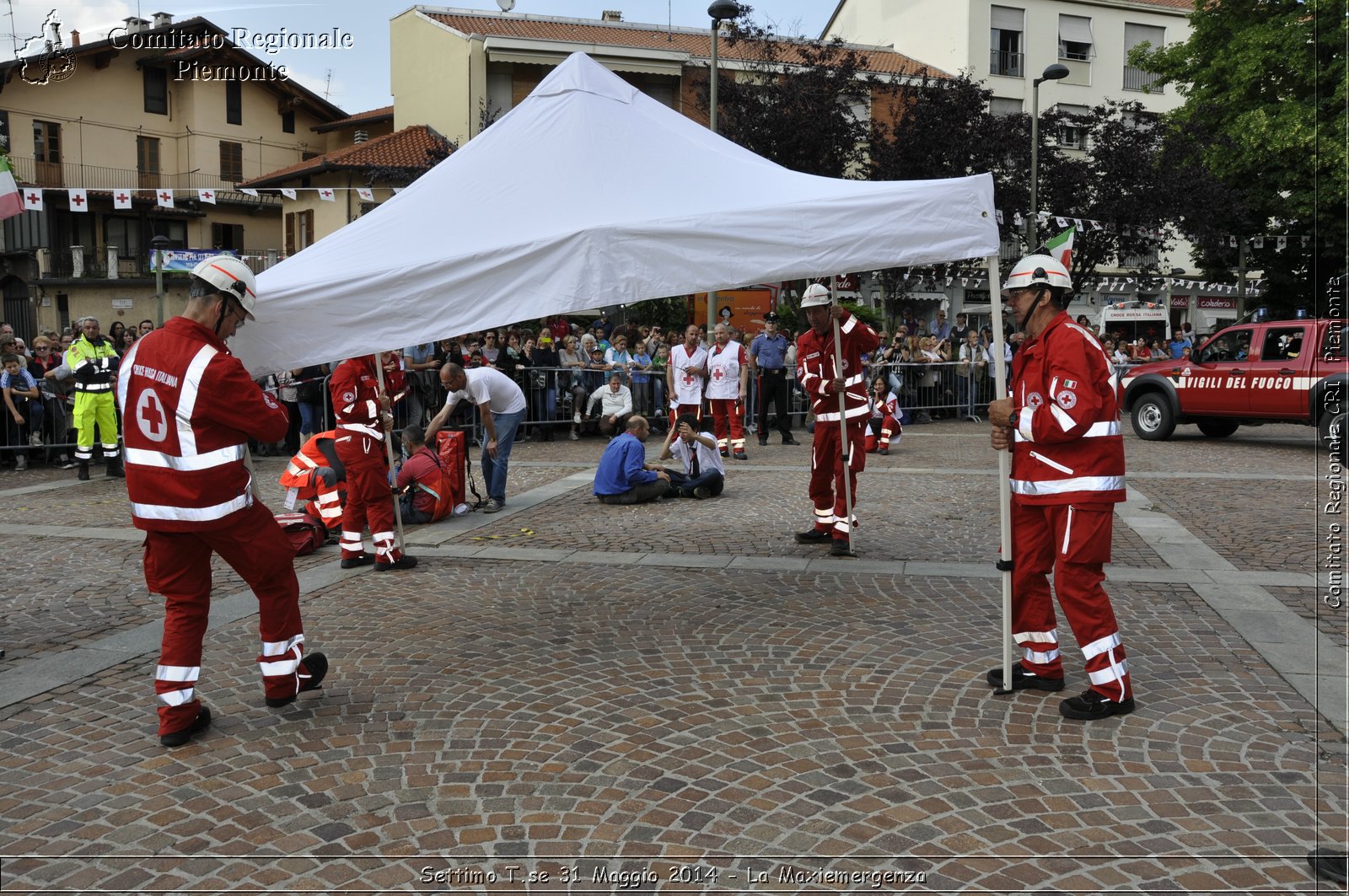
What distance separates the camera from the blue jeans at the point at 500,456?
10445 mm

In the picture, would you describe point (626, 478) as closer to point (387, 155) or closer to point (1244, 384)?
point (1244, 384)

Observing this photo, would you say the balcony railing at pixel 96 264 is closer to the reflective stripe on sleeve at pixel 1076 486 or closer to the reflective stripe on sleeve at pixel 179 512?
the reflective stripe on sleeve at pixel 179 512

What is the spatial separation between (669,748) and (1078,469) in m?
2.17

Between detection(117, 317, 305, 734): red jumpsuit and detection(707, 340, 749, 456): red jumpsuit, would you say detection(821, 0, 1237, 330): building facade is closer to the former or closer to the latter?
detection(707, 340, 749, 456): red jumpsuit

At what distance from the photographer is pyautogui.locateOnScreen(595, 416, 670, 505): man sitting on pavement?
10.9 m

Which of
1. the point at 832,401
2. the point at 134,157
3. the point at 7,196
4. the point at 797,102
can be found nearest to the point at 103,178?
the point at 134,157

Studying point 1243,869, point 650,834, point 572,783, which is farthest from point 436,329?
point 1243,869

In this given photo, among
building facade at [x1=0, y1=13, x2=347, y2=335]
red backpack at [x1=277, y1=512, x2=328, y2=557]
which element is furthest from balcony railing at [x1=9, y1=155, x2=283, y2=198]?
red backpack at [x1=277, y1=512, x2=328, y2=557]

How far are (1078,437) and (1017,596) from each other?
903mm

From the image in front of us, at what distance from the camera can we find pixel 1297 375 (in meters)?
15.3

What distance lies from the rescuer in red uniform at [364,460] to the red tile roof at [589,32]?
3203 cm

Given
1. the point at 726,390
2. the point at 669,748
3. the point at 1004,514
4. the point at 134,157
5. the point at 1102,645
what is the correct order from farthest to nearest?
the point at 134,157, the point at 726,390, the point at 1004,514, the point at 1102,645, the point at 669,748

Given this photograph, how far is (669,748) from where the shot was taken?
14.3 feet

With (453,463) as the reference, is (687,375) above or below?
above
